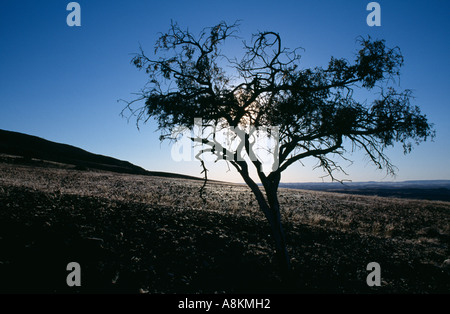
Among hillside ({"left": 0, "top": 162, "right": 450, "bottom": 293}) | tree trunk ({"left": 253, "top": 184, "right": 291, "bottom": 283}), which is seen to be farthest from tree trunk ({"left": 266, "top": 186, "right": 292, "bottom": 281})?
hillside ({"left": 0, "top": 162, "right": 450, "bottom": 293})

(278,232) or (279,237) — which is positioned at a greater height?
(278,232)

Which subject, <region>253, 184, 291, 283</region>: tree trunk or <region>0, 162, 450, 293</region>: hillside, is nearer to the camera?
<region>0, 162, 450, 293</region>: hillside

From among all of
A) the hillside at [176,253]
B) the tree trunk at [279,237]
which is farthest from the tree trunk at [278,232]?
the hillside at [176,253]

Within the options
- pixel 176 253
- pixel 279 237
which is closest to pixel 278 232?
pixel 279 237

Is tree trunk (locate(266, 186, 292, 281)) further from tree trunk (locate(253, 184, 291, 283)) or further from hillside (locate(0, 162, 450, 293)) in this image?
hillside (locate(0, 162, 450, 293))

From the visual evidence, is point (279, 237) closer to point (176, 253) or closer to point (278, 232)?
point (278, 232)

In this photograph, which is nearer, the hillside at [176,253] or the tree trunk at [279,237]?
the hillside at [176,253]

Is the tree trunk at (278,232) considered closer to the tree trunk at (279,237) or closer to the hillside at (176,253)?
the tree trunk at (279,237)

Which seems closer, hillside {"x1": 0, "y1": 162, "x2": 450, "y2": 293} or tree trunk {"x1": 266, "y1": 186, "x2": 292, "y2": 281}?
hillside {"x1": 0, "y1": 162, "x2": 450, "y2": 293}

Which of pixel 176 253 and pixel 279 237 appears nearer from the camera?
pixel 279 237

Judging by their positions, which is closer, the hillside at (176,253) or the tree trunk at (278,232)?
the hillside at (176,253)

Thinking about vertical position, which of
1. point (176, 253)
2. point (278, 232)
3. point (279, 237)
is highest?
point (278, 232)
